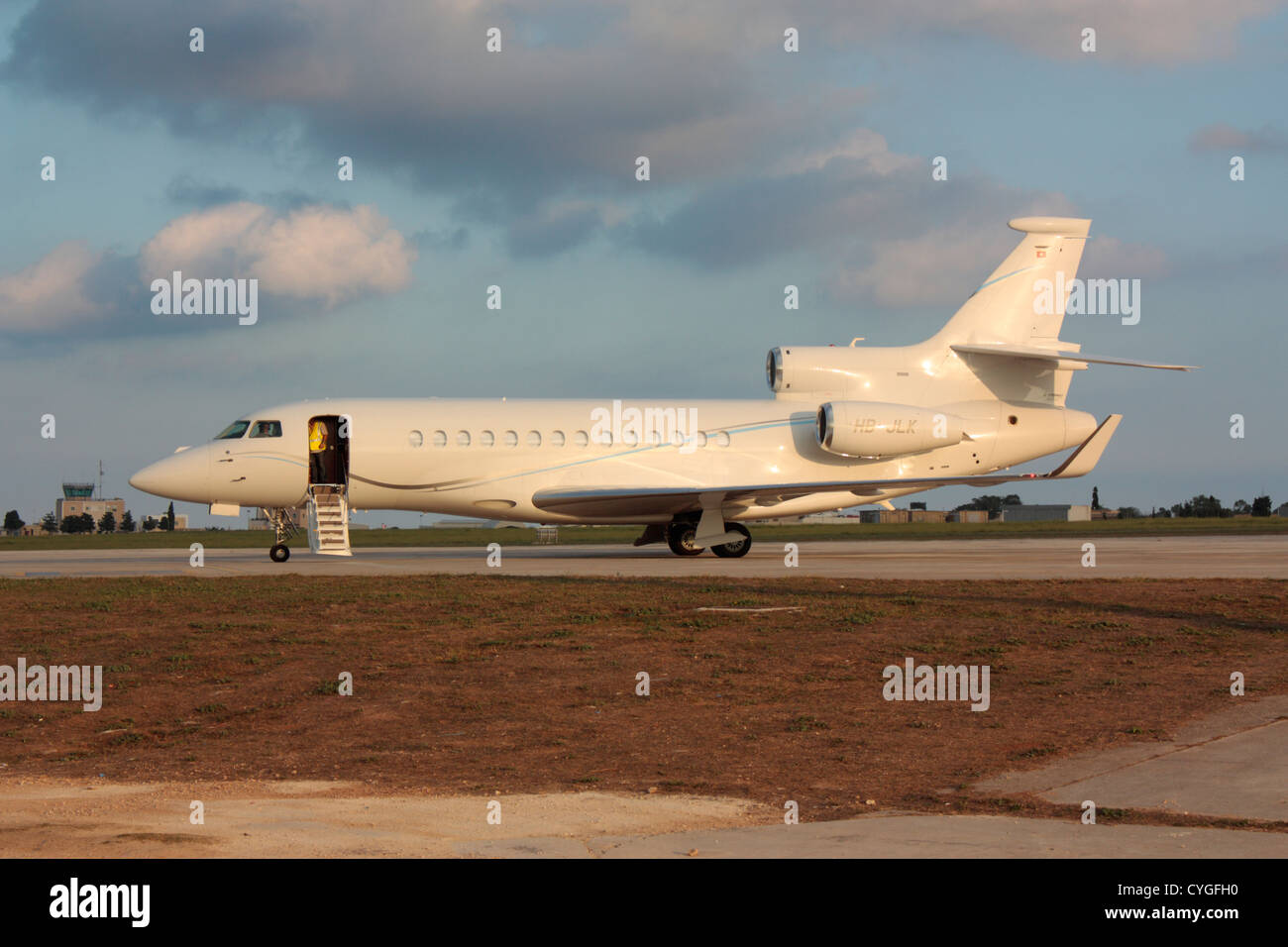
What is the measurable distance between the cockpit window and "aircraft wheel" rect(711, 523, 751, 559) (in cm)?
1201

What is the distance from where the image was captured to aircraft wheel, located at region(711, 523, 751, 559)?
1192 inches

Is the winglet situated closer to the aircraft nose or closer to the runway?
the runway

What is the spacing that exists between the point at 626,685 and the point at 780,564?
54.3ft

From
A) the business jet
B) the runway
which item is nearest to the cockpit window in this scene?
the business jet

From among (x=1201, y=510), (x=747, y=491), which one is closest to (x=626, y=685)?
(x=747, y=491)

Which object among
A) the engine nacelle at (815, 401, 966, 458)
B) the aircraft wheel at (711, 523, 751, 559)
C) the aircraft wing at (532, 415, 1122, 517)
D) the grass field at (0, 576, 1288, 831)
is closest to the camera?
the grass field at (0, 576, 1288, 831)

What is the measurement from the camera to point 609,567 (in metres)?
26.0

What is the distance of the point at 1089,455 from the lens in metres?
29.8

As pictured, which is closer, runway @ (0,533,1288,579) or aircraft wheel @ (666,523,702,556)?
runway @ (0,533,1288,579)

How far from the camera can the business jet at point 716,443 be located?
1141 inches

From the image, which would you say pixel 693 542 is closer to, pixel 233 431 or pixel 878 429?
pixel 878 429

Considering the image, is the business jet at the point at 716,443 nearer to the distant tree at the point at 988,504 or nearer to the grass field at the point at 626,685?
the grass field at the point at 626,685
